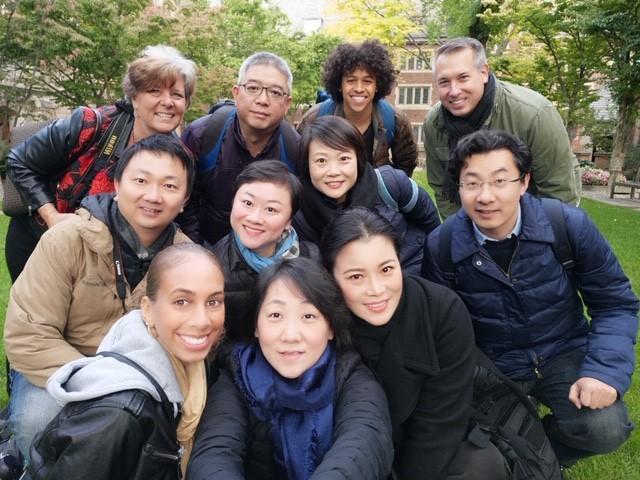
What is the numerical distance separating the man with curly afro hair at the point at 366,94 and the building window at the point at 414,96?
45.4 meters

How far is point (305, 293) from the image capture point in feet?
8.36

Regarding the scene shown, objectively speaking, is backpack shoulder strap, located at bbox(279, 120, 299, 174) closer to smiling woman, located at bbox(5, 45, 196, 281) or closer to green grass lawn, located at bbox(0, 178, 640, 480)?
smiling woman, located at bbox(5, 45, 196, 281)

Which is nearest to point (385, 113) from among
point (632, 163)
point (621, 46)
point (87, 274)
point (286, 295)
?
point (286, 295)

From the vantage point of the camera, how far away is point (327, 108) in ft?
15.7

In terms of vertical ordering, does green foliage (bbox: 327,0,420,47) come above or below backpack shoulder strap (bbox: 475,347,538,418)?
above

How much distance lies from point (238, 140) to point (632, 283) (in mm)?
6016

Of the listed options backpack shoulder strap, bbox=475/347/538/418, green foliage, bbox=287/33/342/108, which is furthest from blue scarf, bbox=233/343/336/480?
green foliage, bbox=287/33/342/108

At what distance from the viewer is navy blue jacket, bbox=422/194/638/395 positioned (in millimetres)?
3195

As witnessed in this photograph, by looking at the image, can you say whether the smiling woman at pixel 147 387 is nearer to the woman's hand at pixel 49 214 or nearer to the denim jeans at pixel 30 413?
the denim jeans at pixel 30 413

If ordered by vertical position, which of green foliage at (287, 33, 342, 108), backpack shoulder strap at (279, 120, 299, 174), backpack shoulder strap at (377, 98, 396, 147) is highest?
green foliage at (287, 33, 342, 108)

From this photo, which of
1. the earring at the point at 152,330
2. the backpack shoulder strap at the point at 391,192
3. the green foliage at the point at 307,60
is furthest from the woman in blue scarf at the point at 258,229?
the green foliage at the point at 307,60

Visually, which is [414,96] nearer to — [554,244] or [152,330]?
[554,244]

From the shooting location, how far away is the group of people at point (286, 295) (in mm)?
2365

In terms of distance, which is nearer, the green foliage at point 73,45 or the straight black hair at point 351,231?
the straight black hair at point 351,231
